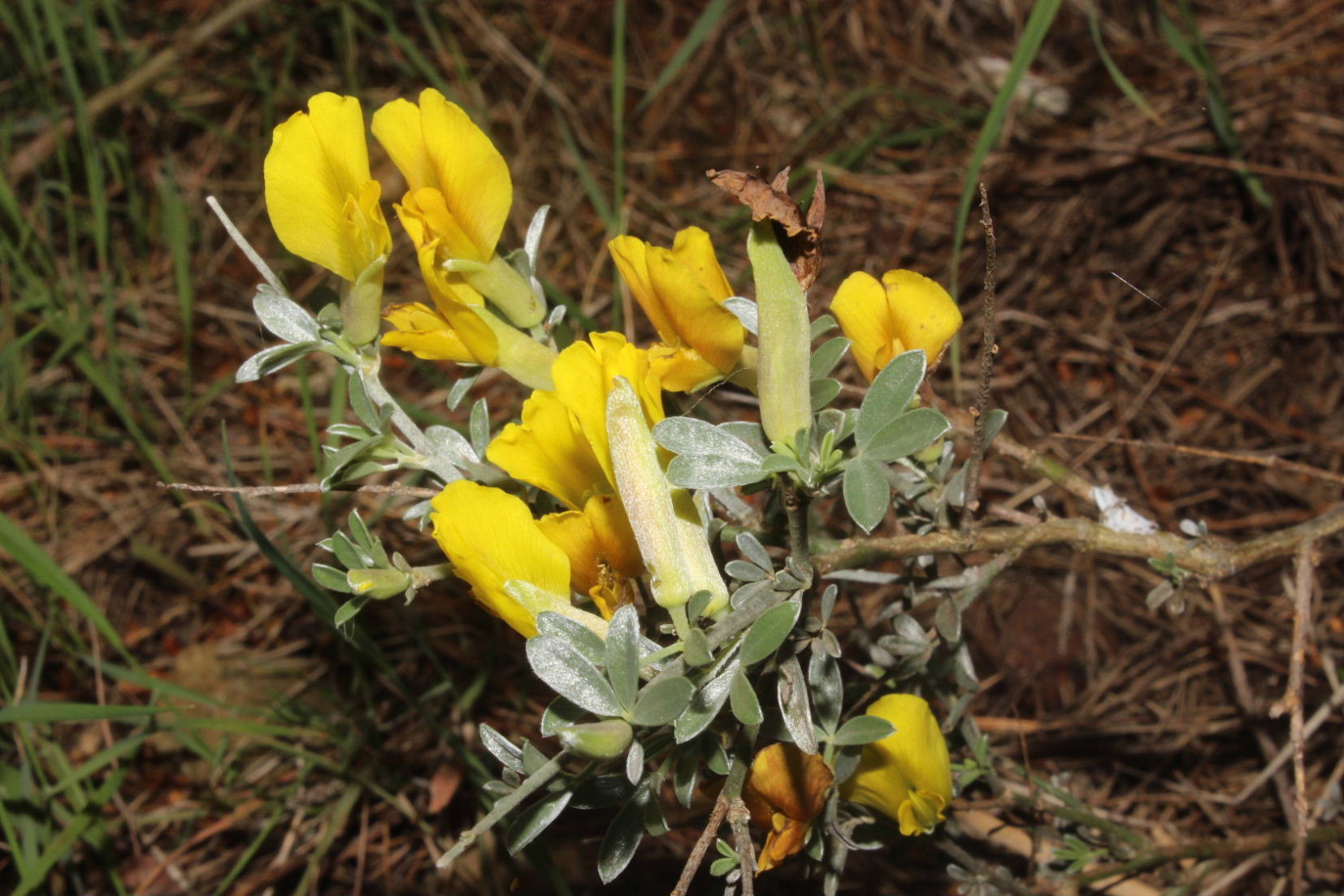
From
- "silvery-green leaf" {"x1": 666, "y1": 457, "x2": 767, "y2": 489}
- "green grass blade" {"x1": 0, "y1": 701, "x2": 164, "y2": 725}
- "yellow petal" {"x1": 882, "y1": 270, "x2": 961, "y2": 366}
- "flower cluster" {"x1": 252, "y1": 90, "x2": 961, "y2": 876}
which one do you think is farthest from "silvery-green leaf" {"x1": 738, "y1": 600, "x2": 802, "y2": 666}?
"green grass blade" {"x1": 0, "y1": 701, "x2": 164, "y2": 725}

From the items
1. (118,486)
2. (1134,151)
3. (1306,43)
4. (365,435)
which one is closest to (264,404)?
(118,486)

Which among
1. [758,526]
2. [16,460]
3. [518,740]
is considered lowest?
[518,740]

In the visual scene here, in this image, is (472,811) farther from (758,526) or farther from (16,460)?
(16,460)

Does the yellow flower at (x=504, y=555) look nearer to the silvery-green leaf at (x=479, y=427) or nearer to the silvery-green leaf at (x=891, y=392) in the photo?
the silvery-green leaf at (x=479, y=427)

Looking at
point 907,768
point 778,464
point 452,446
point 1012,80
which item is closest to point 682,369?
point 778,464

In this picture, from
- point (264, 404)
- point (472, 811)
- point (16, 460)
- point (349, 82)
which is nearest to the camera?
point (472, 811)

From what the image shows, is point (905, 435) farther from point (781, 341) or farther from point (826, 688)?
point (826, 688)

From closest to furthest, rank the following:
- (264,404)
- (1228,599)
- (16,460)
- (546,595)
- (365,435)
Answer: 1. (546,595)
2. (365,435)
3. (1228,599)
4. (16,460)
5. (264,404)
